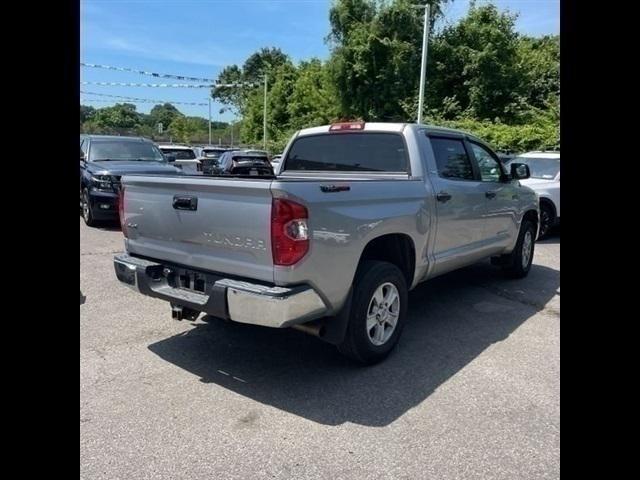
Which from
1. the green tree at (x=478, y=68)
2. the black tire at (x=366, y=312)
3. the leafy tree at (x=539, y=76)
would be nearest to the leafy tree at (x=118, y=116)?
the green tree at (x=478, y=68)

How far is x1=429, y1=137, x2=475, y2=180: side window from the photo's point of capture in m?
5.10

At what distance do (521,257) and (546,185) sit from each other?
3.76m

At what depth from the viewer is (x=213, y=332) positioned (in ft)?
16.0

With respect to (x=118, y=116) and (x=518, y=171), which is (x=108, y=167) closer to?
(x=518, y=171)

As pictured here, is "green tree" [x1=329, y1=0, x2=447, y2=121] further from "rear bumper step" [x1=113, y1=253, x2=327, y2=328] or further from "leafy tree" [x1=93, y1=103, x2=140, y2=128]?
"leafy tree" [x1=93, y1=103, x2=140, y2=128]

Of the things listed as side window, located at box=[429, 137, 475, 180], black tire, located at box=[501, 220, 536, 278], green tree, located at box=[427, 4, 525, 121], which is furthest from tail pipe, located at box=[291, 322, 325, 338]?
green tree, located at box=[427, 4, 525, 121]

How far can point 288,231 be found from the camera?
3.36m

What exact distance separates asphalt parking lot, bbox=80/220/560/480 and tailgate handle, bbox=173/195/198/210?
49.2 inches

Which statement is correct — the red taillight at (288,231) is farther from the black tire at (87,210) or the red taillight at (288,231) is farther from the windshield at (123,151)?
the windshield at (123,151)
